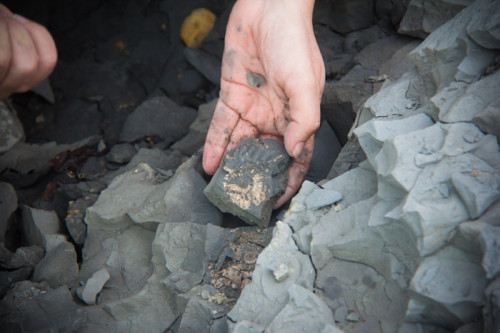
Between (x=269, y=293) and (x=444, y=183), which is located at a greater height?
(x=444, y=183)

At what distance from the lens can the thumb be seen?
1.96 metres

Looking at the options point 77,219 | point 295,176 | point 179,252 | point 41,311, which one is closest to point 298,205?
point 295,176

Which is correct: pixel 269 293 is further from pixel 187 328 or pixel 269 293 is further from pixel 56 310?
pixel 56 310

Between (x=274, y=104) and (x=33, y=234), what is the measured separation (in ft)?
5.48

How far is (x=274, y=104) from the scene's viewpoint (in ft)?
7.57

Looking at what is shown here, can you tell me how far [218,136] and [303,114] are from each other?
61 centimetres

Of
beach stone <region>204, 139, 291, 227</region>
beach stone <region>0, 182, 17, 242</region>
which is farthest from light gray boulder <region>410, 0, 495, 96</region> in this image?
beach stone <region>0, 182, 17, 242</region>

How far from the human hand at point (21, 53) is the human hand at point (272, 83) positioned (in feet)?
3.36

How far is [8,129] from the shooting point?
3.11 metres

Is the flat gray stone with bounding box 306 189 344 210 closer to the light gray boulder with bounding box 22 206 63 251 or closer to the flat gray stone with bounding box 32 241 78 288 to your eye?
the flat gray stone with bounding box 32 241 78 288

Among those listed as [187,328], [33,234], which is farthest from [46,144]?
[187,328]

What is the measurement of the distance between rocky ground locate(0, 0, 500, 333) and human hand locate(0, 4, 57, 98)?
78 cm

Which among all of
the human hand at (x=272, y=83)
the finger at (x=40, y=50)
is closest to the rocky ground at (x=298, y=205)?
the human hand at (x=272, y=83)

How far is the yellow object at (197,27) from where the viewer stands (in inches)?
147
